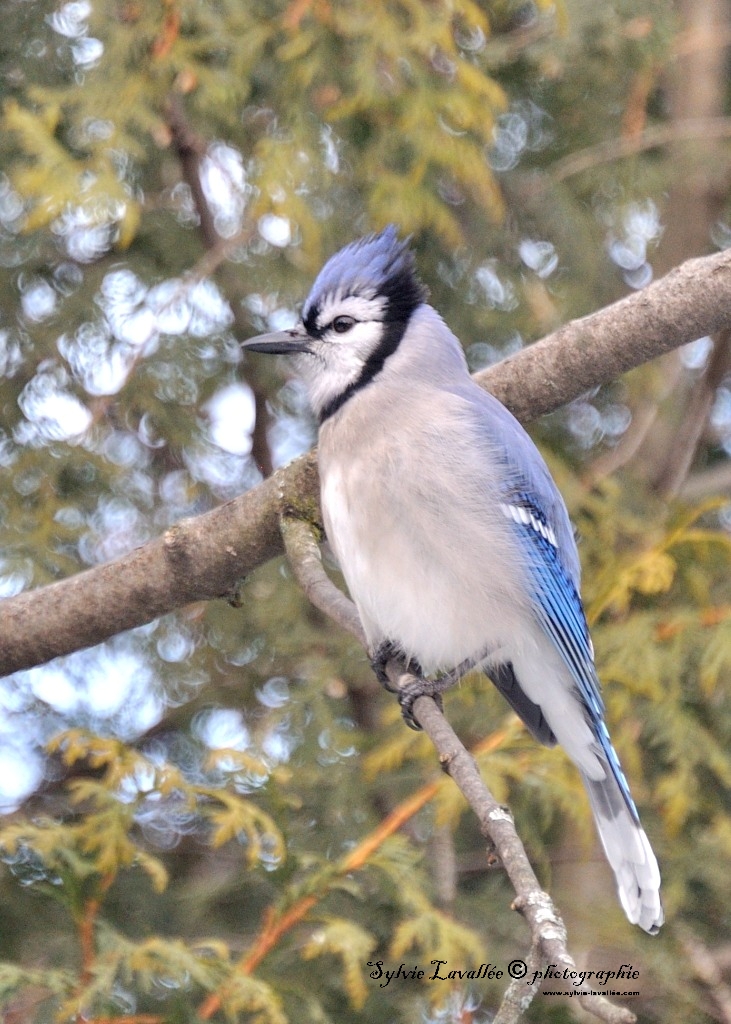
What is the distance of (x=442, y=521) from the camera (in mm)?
2094

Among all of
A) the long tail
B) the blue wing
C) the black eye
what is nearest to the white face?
the black eye

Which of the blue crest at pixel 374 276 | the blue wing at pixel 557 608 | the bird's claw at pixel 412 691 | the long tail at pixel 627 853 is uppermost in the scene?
the blue crest at pixel 374 276

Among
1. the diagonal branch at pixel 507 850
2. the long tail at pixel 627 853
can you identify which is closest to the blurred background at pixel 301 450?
the long tail at pixel 627 853

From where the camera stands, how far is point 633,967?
2.54 metres

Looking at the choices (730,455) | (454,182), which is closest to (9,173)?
(454,182)

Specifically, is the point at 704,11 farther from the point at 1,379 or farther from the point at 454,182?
the point at 1,379

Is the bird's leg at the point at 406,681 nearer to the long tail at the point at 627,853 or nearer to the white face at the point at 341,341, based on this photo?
the long tail at the point at 627,853

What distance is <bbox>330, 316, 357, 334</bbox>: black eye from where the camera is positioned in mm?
2363

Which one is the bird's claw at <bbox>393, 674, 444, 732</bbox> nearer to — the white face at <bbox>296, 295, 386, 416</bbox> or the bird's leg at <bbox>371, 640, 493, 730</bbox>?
the bird's leg at <bbox>371, 640, 493, 730</bbox>

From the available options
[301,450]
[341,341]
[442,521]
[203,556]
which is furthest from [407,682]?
[301,450]

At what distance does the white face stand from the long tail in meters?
0.81

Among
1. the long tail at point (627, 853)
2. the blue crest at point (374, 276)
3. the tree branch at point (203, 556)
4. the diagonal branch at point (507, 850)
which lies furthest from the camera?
the blue crest at point (374, 276)

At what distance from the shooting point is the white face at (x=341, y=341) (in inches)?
92.6

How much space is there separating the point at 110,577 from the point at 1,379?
90 centimetres
